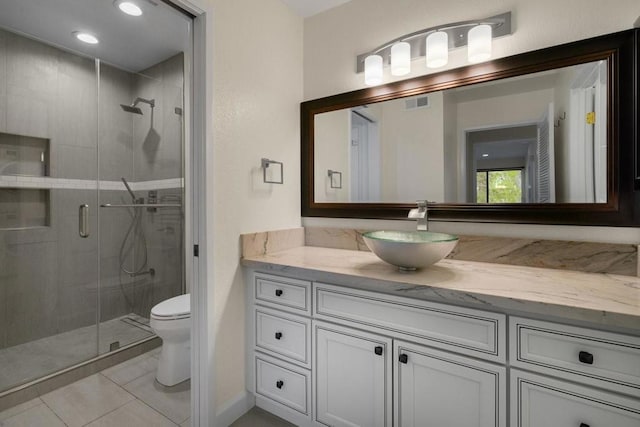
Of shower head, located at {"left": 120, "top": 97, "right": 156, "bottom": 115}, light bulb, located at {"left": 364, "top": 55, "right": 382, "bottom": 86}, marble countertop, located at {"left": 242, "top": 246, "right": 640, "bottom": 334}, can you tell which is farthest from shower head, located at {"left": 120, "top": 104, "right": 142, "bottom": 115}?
light bulb, located at {"left": 364, "top": 55, "right": 382, "bottom": 86}

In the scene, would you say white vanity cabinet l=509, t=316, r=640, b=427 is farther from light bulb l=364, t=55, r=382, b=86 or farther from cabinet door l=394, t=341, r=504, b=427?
light bulb l=364, t=55, r=382, b=86

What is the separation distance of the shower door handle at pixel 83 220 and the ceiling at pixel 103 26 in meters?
1.21

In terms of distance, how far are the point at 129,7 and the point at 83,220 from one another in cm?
159

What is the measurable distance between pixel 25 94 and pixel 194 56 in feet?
5.37

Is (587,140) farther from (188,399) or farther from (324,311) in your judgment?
(188,399)

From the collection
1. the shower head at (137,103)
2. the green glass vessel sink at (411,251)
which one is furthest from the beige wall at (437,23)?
the shower head at (137,103)

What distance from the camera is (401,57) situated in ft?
5.37

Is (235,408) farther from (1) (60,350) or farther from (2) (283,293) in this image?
(1) (60,350)

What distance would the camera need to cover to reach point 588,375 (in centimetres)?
85

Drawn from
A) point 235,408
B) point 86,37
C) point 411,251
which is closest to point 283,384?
point 235,408

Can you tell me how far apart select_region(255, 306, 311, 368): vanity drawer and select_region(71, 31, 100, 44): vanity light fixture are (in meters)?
2.38

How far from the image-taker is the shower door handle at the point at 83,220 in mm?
2352

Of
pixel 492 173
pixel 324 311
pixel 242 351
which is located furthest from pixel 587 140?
pixel 242 351

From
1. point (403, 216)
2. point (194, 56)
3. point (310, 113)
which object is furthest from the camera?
point (310, 113)
